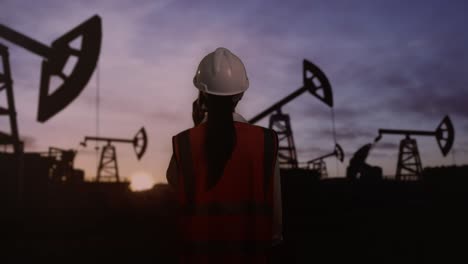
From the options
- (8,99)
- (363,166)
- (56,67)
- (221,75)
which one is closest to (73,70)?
(56,67)

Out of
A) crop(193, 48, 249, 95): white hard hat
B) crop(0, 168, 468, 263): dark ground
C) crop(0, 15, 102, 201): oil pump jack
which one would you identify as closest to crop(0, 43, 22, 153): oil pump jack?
crop(0, 15, 102, 201): oil pump jack

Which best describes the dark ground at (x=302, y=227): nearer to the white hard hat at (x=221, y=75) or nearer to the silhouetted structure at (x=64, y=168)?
the white hard hat at (x=221, y=75)

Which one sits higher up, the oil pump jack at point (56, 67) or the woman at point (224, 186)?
the oil pump jack at point (56, 67)

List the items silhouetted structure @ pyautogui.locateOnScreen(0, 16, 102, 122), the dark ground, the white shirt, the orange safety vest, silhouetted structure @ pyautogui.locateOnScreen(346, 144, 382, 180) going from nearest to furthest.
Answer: the orange safety vest, the white shirt, the dark ground, silhouetted structure @ pyautogui.locateOnScreen(0, 16, 102, 122), silhouetted structure @ pyautogui.locateOnScreen(346, 144, 382, 180)

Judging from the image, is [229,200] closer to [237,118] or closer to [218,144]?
[218,144]

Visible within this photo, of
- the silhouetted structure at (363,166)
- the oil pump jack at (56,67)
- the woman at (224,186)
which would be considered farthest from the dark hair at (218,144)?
the silhouetted structure at (363,166)

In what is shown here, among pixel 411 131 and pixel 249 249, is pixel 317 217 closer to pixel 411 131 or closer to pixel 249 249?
pixel 249 249

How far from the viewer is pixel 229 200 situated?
171 cm

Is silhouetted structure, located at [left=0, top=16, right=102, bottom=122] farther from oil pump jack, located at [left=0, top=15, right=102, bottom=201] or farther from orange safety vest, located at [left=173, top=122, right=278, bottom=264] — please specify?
orange safety vest, located at [left=173, top=122, right=278, bottom=264]

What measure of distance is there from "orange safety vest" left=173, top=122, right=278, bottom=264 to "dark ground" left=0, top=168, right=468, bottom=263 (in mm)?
2706

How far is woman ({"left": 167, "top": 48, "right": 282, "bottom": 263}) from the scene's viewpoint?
1.67m

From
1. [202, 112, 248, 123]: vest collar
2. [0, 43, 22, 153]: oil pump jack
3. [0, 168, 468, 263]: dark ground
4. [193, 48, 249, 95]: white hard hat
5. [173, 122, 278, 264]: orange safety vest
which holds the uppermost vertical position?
[0, 43, 22, 153]: oil pump jack

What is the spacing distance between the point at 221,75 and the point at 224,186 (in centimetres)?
52

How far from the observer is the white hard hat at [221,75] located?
6.08 feet
